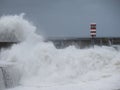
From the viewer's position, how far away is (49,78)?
35.4 ft

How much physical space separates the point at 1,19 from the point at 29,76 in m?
7.57

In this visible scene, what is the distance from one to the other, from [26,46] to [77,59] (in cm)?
→ 226

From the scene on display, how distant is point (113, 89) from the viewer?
880 centimetres

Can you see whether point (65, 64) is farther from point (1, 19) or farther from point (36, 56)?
point (1, 19)

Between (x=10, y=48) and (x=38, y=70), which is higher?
(x=10, y=48)

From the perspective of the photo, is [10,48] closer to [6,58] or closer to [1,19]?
[6,58]

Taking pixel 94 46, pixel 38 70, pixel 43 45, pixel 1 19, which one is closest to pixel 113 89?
pixel 38 70

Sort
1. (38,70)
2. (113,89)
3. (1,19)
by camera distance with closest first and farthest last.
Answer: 1. (113,89)
2. (38,70)
3. (1,19)

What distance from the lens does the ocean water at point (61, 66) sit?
9.79 meters

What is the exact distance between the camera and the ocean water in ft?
32.1

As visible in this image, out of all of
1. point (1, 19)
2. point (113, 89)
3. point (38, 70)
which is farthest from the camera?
point (1, 19)

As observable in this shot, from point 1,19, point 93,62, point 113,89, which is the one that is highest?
point 1,19

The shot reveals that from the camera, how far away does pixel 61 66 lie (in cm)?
1195

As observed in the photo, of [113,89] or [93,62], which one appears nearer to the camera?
[113,89]
